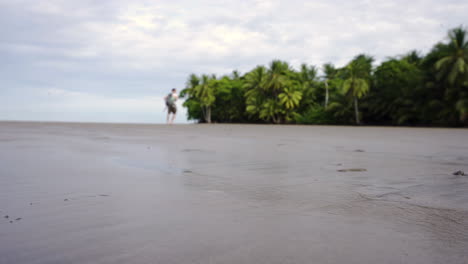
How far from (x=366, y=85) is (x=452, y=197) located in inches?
1439

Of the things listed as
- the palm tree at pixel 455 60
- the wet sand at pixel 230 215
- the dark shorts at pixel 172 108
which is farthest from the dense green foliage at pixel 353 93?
the wet sand at pixel 230 215

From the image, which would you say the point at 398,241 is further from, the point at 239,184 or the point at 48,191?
the point at 48,191

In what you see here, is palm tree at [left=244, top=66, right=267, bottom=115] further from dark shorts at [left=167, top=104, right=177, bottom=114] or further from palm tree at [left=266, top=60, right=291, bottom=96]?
dark shorts at [left=167, top=104, right=177, bottom=114]

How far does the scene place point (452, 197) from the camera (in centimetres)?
260

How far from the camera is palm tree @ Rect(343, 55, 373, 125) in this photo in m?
37.5

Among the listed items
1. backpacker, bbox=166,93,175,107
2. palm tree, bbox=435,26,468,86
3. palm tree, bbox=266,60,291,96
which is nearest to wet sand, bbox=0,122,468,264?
backpacker, bbox=166,93,175,107

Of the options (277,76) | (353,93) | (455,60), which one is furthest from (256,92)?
(455,60)

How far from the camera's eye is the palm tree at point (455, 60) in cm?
2709

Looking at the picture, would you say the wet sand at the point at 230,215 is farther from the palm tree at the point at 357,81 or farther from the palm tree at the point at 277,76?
the palm tree at the point at 277,76

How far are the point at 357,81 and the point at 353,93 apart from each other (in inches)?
49.4

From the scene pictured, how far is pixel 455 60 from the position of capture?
91.8 ft

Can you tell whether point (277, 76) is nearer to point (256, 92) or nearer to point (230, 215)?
point (256, 92)

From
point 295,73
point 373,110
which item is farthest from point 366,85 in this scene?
point 295,73

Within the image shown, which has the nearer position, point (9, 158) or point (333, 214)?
point (333, 214)
